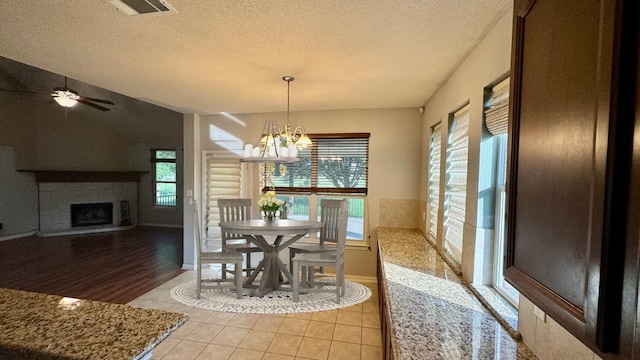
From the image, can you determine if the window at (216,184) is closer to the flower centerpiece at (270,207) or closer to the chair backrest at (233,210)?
the chair backrest at (233,210)

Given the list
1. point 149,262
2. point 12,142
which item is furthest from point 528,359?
point 12,142

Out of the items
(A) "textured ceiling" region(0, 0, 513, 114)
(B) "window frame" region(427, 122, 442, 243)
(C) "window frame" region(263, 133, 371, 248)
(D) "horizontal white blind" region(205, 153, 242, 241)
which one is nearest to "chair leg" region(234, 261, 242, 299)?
(C) "window frame" region(263, 133, 371, 248)

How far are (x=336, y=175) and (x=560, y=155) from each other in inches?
147

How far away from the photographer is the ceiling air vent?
5.10 feet

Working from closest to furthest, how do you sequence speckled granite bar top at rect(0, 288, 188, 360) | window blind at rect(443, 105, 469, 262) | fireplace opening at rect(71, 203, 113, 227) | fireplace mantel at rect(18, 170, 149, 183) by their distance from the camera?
speckled granite bar top at rect(0, 288, 188, 360)
window blind at rect(443, 105, 469, 262)
fireplace mantel at rect(18, 170, 149, 183)
fireplace opening at rect(71, 203, 113, 227)

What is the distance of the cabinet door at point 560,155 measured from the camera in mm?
463

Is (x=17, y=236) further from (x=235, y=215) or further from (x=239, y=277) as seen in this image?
(x=239, y=277)

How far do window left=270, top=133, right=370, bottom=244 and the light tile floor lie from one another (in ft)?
4.47

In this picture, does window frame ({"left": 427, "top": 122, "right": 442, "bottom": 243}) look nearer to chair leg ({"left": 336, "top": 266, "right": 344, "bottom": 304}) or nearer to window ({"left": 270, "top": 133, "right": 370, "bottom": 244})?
window ({"left": 270, "top": 133, "right": 370, "bottom": 244})

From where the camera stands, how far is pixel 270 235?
11.4 feet

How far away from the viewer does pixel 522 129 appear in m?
0.73

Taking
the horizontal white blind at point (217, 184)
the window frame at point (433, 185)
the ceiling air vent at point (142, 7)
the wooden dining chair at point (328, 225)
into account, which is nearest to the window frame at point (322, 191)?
the wooden dining chair at point (328, 225)

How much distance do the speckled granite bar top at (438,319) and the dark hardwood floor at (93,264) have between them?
329 cm

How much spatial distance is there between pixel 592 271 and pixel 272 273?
11.9 ft
